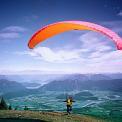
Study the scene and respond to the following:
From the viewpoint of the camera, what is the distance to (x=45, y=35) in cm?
1616

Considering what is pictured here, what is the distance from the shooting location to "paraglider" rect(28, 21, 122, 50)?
12755 millimetres

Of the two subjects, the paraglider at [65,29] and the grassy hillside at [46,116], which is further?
the grassy hillside at [46,116]

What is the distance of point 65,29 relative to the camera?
1566cm

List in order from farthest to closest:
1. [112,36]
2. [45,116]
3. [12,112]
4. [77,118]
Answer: [12,112] → [45,116] → [77,118] → [112,36]

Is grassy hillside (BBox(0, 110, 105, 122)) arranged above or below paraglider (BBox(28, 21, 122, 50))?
below

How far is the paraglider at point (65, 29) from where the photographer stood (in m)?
12.8

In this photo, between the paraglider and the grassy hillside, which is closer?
the paraglider

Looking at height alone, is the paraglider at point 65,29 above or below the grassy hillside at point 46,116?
above

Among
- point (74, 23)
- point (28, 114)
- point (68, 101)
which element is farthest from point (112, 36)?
point (28, 114)

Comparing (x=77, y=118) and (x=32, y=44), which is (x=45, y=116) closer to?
(x=77, y=118)

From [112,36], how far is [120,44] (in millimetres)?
1451

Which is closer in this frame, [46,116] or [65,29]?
[65,29]

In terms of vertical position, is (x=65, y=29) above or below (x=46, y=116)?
above

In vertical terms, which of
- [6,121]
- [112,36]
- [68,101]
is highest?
[112,36]
